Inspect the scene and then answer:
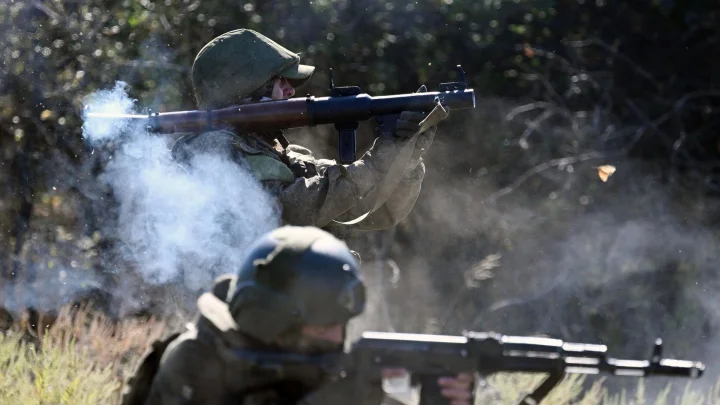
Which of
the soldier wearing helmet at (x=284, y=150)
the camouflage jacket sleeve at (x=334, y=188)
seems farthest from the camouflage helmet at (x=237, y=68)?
the camouflage jacket sleeve at (x=334, y=188)

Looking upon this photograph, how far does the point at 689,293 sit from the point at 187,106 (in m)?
4.79

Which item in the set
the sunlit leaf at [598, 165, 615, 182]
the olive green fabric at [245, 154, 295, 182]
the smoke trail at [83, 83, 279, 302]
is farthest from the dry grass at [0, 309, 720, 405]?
the sunlit leaf at [598, 165, 615, 182]

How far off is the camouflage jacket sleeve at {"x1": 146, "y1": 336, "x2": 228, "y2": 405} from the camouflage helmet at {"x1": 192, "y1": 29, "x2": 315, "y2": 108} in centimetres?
232

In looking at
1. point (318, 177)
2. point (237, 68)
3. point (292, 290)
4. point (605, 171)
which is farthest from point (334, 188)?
point (605, 171)

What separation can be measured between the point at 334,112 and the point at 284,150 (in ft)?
1.17

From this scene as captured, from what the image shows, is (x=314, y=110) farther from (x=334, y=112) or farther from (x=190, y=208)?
(x=190, y=208)

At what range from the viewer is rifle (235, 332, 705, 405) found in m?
3.61

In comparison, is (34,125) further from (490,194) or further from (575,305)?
(575,305)

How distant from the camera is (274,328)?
3.50 meters

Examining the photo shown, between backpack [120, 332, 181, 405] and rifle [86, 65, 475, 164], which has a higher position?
backpack [120, 332, 181, 405]

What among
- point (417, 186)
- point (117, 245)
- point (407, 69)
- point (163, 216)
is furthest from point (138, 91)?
point (417, 186)

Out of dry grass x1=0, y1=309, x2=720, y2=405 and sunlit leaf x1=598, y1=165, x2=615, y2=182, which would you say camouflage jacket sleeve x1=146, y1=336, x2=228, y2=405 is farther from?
sunlit leaf x1=598, y1=165, x2=615, y2=182

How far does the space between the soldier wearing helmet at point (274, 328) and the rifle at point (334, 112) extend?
2035mm

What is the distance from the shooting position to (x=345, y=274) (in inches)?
140
